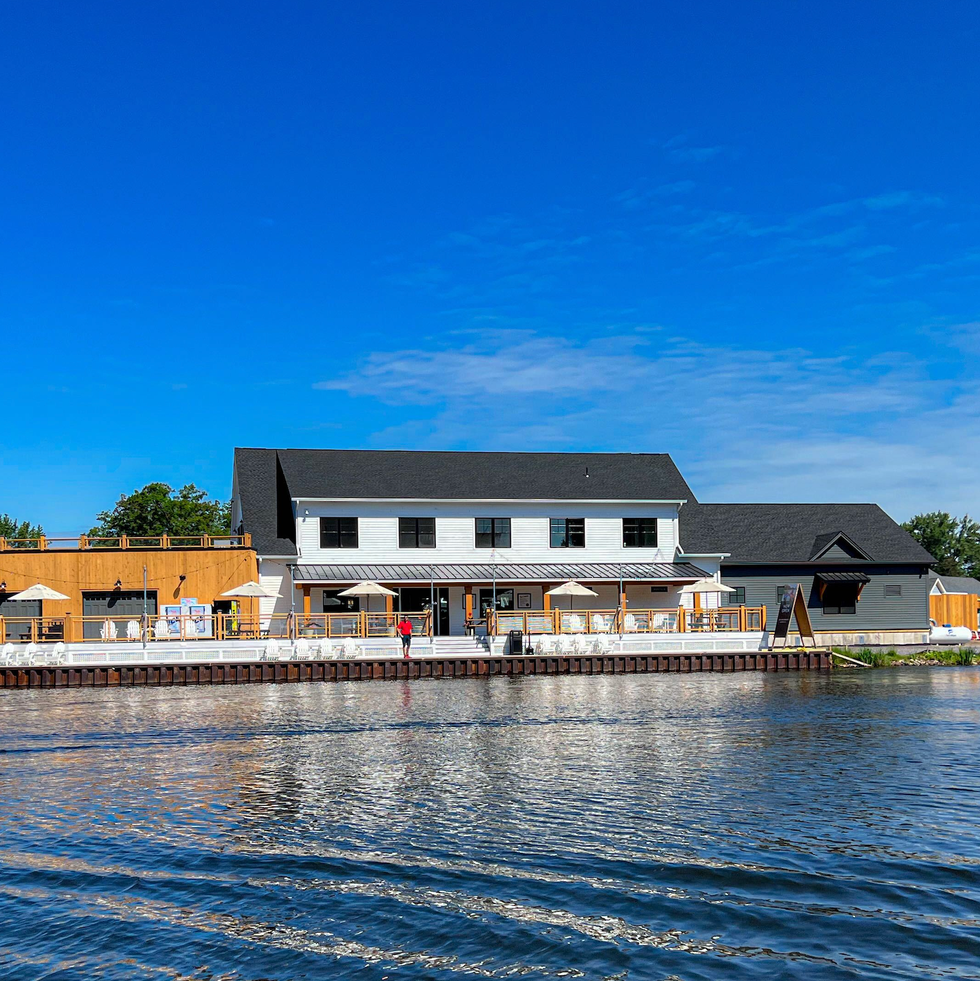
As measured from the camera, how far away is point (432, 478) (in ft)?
174

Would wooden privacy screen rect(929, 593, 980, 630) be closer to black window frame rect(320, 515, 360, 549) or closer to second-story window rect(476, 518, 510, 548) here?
second-story window rect(476, 518, 510, 548)

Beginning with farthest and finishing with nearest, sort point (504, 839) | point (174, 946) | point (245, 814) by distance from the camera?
point (245, 814), point (504, 839), point (174, 946)

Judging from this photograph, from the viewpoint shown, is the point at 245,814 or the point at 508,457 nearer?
the point at 245,814

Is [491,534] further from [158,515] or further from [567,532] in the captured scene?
[158,515]

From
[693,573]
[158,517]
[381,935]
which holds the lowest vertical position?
[381,935]

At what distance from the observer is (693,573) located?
51.8 metres

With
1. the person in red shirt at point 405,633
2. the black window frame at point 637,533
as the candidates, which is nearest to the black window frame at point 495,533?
the black window frame at point 637,533

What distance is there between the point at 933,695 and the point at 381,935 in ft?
88.8

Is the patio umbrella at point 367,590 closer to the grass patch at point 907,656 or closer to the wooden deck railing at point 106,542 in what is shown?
the wooden deck railing at point 106,542

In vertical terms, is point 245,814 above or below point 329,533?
below

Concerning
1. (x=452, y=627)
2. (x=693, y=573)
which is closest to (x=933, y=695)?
(x=693, y=573)

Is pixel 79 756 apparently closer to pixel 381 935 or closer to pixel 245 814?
pixel 245 814

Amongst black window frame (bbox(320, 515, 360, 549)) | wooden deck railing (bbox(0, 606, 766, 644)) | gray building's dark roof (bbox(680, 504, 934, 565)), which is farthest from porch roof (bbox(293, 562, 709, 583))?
wooden deck railing (bbox(0, 606, 766, 644))

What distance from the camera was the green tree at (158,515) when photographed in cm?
8288
